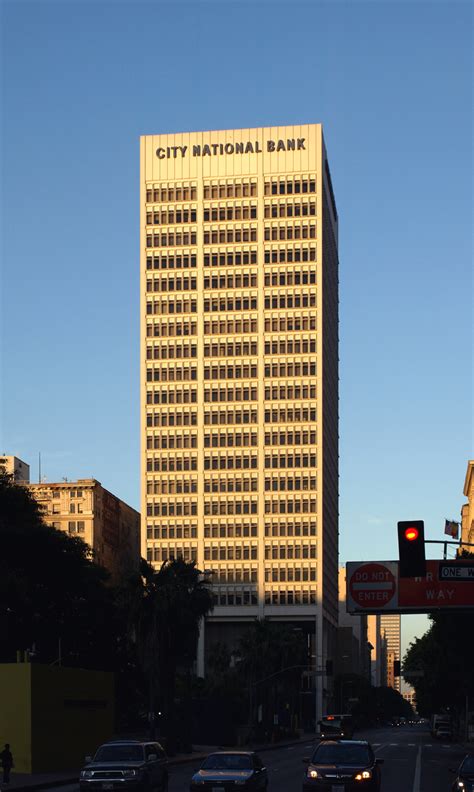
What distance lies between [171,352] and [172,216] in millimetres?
19918

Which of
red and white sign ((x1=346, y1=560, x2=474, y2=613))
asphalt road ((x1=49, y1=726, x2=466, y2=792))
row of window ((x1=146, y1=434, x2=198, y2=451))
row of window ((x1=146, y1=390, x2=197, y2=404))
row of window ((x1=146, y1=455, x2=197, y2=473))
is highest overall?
row of window ((x1=146, y1=390, x2=197, y2=404))

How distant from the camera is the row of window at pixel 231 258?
17650 cm

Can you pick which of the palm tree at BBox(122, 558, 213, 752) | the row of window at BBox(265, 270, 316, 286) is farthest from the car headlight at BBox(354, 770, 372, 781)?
the row of window at BBox(265, 270, 316, 286)

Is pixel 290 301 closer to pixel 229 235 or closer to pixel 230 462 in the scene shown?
pixel 229 235

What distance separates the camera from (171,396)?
177 meters

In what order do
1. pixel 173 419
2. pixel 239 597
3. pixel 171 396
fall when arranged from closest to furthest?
1. pixel 239 597
2. pixel 173 419
3. pixel 171 396

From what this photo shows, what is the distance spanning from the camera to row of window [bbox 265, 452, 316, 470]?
173625 millimetres

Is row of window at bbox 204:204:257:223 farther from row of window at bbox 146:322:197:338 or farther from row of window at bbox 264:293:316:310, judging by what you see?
row of window at bbox 146:322:197:338

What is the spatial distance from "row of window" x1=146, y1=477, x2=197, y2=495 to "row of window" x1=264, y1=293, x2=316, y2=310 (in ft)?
89.7

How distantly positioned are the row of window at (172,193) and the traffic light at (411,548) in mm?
151771

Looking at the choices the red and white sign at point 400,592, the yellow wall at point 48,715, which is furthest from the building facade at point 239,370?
the yellow wall at point 48,715

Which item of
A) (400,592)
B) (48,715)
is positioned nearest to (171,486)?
(400,592)

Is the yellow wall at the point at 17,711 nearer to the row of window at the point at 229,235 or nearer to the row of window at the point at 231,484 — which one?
the row of window at the point at 231,484

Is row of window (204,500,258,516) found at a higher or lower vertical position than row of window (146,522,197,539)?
higher
